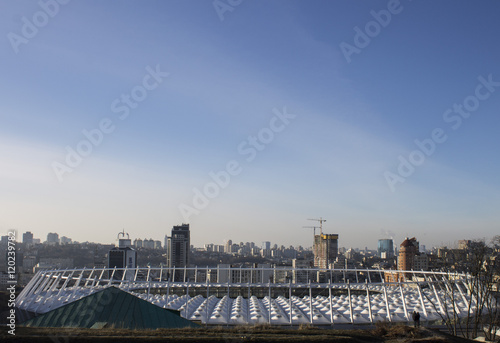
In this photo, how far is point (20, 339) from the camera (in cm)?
1523

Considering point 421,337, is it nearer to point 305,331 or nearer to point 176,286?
point 305,331

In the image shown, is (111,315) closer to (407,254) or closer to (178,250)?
(407,254)

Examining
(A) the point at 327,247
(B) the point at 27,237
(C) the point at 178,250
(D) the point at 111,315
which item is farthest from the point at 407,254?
(B) the point at 27,237

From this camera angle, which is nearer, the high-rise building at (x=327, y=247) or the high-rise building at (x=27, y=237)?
the high-rise building at (x=27, y=237)

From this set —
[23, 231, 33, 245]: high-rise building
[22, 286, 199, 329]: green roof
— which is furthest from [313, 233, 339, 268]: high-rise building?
[22, 286, 199, 329]: green roof

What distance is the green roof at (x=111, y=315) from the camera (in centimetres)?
1984

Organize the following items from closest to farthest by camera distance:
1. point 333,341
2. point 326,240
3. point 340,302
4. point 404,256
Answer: point 333,341 → point 340,302 → point 404,256 → point 326,240

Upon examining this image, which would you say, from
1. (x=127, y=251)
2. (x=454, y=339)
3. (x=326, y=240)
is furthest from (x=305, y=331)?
(x=326, y=240)

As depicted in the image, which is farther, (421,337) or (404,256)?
(404,256)

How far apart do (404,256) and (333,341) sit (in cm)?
9867

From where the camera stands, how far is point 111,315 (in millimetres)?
20219

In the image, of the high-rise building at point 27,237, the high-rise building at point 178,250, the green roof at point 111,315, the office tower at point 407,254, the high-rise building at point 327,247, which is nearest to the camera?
the green roof at point 111,315

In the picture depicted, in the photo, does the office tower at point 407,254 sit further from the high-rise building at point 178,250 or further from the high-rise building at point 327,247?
the high-rise building at point 327,247

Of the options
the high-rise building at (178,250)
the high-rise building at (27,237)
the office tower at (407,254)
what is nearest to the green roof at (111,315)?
the office tower at (407,254)
